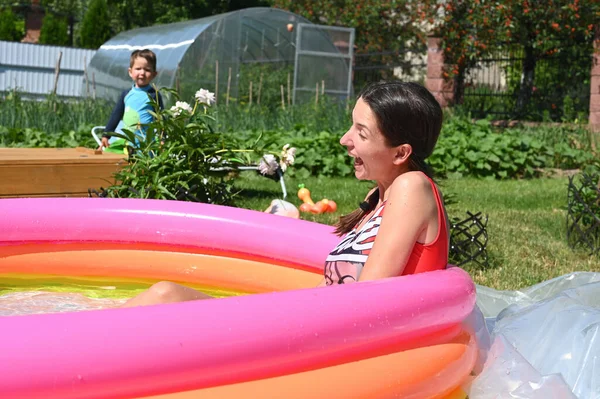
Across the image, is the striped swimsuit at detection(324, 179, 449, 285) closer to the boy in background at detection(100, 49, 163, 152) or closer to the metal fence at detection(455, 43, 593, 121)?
the boy in background at detection(100, 49, 163, 152)

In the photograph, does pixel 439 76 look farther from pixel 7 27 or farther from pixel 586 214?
pixel 7 27

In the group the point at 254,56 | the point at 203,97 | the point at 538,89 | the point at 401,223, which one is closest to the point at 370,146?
the point at 401,223

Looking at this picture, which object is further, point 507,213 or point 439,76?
point 439,76

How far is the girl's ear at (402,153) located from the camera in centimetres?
274

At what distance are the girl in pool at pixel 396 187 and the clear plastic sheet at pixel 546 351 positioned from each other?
0.39m

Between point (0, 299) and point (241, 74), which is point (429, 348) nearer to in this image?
point (0, 299)

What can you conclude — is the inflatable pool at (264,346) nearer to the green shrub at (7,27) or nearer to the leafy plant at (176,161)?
the leafy plant at (176,161)

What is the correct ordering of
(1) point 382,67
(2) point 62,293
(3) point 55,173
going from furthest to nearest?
(1) point 382,67 → (3) point 55,173 → (2) point 62,293

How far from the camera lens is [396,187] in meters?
2.69

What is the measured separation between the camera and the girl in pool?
266 centimetres

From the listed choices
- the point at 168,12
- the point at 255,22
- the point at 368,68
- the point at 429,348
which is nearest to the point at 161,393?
the point at 429,348

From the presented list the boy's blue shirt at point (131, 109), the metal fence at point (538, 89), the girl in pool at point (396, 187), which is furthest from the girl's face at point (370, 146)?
the metal fence at point (538, 89)

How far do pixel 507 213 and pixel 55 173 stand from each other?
352 cm

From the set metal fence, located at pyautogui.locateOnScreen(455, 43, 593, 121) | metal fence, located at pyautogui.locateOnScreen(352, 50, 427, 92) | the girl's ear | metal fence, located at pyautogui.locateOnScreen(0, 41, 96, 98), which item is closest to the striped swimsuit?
the girl's ear
